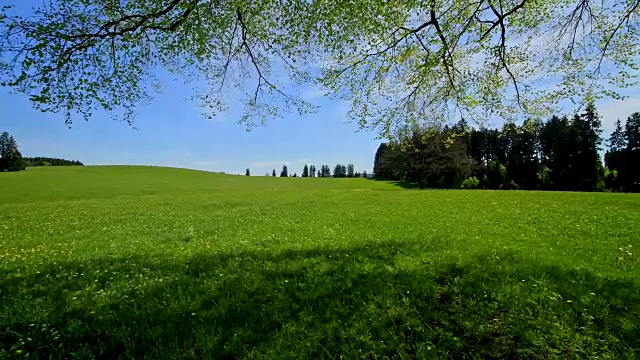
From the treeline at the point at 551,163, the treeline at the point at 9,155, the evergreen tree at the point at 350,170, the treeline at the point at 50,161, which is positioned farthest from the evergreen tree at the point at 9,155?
the evergreen tree at the point at 350,170

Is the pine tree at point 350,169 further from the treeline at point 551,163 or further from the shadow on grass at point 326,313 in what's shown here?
the shadow on grass at point 326,313

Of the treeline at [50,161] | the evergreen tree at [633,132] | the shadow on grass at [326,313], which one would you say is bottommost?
the shadow on grass at [326,313]

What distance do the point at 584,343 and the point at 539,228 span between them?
10871 millimetres

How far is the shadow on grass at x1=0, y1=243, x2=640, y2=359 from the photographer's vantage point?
179 inches

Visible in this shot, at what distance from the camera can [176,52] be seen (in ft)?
33.9

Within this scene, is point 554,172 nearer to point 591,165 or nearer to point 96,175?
point 591,165

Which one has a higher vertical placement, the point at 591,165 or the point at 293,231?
the point at 591,165

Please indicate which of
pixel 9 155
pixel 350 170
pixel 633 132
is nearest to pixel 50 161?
pixel 9 155

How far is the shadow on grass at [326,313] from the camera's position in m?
4.54

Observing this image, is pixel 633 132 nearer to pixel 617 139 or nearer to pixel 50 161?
pixel 617 139

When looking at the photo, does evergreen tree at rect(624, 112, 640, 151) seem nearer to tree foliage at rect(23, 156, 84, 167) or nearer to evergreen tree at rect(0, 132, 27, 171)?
evergreen tree at rect(0, 132, 27, 171)

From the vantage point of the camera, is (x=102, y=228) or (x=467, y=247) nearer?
(x=467, y=247)

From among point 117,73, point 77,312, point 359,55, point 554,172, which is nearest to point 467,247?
point 359,55

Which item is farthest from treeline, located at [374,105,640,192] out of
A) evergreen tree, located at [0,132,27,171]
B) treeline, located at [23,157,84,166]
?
treeline, located at [23,157,84,166]
